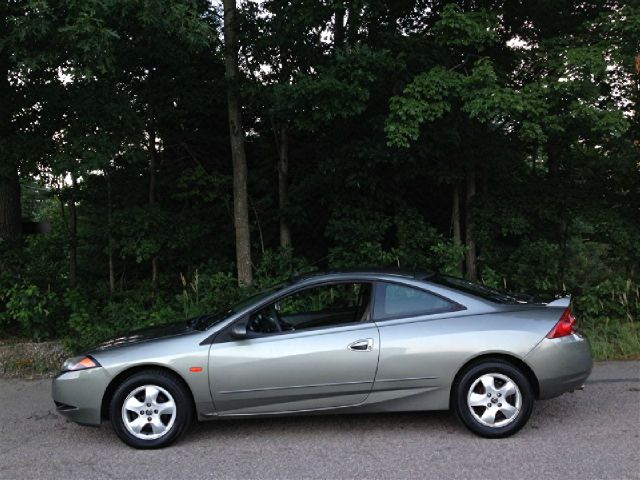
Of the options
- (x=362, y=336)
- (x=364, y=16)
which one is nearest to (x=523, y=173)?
(x=364, y=16)

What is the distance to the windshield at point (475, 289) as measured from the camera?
501 centimetres

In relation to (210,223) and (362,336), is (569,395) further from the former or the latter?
(210,223)

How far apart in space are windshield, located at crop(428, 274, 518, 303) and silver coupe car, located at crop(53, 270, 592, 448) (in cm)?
30

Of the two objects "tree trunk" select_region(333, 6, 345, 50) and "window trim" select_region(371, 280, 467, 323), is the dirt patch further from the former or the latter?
"tree trunk" select_region(333, 6, 345, 50)

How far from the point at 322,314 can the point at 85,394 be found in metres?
2.24

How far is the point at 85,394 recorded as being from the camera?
15.3ft

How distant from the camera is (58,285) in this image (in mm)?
9516

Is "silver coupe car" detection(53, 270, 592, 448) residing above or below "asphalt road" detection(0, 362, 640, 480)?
above

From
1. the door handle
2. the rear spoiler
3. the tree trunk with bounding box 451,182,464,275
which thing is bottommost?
the door handle

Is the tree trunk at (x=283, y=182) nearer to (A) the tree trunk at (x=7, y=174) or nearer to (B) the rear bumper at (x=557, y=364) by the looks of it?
(A) the tree trunk at (x=7, y=174)

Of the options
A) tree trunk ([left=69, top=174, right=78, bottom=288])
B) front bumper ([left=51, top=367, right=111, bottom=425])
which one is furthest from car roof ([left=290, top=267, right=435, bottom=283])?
tree trunk ([left=69, top=174, right=78, bottom=288])

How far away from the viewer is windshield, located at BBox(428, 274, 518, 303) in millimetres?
5012

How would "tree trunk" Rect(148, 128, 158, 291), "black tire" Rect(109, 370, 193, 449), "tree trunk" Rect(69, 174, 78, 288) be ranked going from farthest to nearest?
1. "tree trunk" Rect(148, 128, 158, 291)
2. "tree trunk" Rect(69, 174, 78, 288)
3. "black tire" Rect(109, 370, 193, 449)

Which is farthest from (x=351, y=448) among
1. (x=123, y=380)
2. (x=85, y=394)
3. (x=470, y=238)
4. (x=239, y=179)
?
(x=470, y=238)
